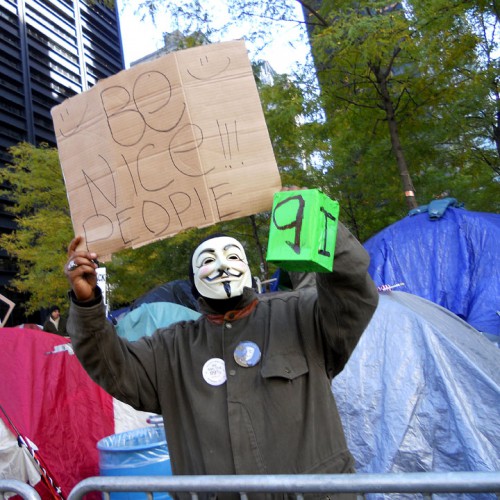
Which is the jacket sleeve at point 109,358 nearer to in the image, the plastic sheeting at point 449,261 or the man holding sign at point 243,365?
the man holding sign at point 243,365

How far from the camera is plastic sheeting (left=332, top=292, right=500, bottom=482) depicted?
3672mm

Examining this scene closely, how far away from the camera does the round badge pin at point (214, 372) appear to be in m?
1.85

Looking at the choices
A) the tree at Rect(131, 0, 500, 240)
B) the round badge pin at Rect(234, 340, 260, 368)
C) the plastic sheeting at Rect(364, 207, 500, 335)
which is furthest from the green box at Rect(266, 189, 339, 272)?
the tree at Rect(131, 0, 500, 240)

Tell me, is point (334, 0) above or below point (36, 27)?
below

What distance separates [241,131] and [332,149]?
32.6ft

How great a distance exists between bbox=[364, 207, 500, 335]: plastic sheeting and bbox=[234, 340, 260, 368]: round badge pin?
4.66m

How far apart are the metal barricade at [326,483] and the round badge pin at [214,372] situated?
390 mm

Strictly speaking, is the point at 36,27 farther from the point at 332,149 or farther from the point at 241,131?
the point at 241,131

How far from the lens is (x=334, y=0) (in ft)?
27.5

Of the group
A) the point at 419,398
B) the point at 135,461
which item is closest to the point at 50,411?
the point at 135,461

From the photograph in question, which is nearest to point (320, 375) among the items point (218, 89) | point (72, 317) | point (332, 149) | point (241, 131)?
point (72, 317)

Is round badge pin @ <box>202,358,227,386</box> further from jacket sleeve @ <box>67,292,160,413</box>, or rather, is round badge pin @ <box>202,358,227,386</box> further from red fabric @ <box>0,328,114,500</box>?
red fabric @ <box>0,328,114,500</box>

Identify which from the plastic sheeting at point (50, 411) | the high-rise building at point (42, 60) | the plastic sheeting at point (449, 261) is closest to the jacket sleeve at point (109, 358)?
the plastic sheeting at point (50, 411)

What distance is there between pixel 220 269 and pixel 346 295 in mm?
540
